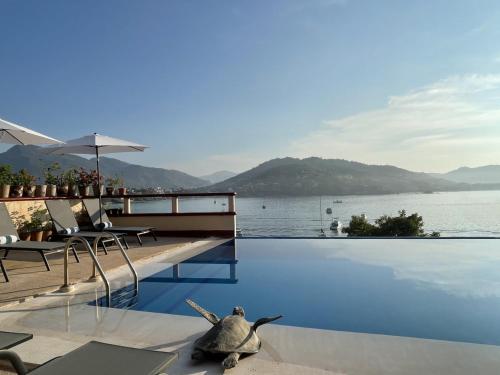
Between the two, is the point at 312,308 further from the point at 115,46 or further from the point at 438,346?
the point at 115,46

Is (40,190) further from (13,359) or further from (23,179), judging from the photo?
(13,359)

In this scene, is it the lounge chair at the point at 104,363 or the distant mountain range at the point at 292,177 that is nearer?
the lounge chair at the point at 104,363

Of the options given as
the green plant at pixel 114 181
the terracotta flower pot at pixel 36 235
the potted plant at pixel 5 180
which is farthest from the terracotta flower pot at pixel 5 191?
the green plant at pixel 114 181

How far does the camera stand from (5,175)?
880 cm

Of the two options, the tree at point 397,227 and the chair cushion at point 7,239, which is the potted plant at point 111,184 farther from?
the tree at point 397,227

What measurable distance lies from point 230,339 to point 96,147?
287 inches

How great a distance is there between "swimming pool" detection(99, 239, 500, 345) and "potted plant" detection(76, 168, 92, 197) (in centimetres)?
470

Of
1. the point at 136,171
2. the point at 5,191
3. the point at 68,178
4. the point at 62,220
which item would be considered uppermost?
the point at 136,171

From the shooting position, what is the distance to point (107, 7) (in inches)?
406

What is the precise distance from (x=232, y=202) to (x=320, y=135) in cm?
1197

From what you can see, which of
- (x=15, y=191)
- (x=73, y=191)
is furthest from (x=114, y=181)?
(x=15, y=191)

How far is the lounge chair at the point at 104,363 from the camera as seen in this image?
1.57 metres

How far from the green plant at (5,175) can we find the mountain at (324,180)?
47276 mm

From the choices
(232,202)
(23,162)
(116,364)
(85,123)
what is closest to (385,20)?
(232,202)
